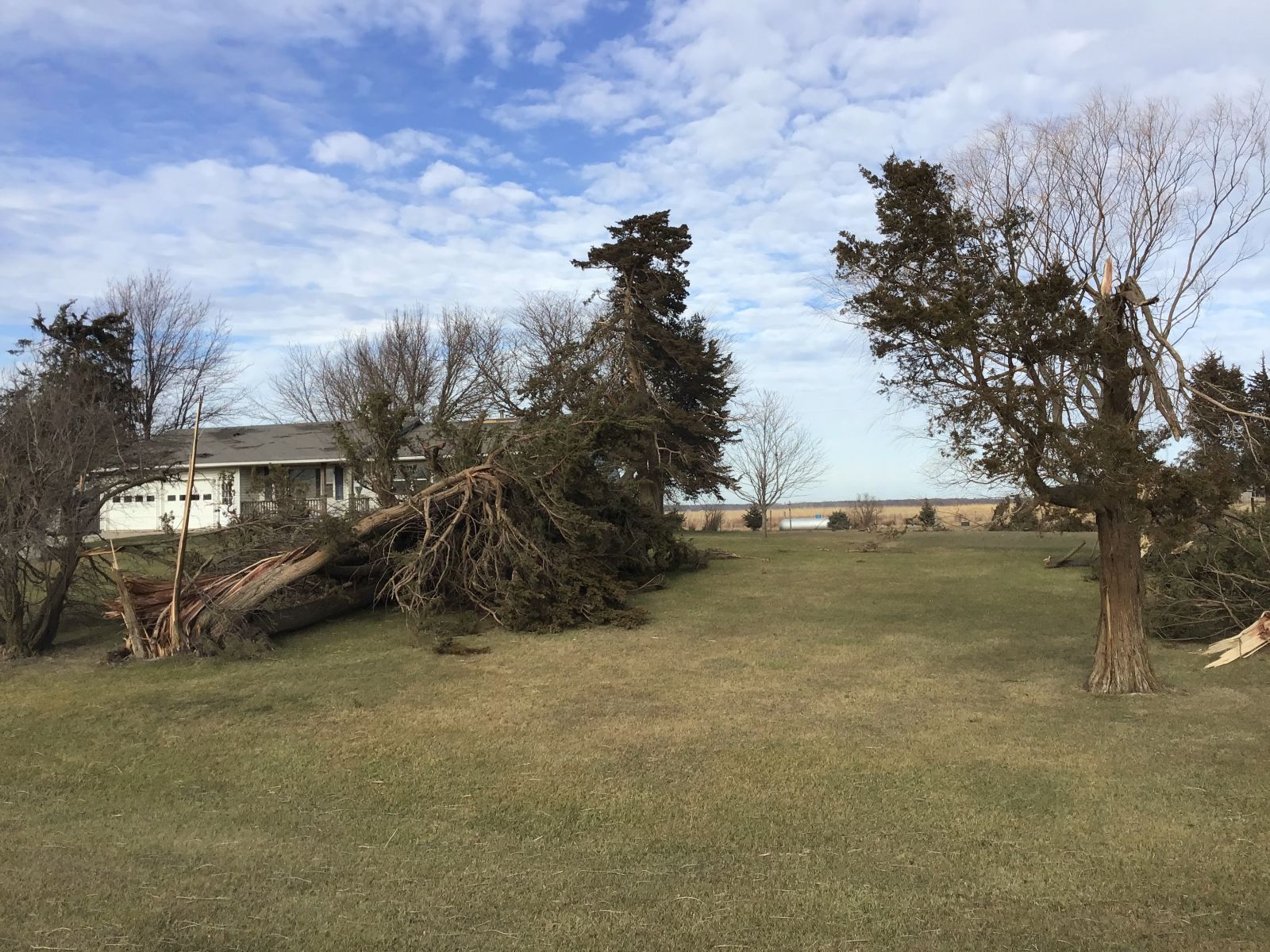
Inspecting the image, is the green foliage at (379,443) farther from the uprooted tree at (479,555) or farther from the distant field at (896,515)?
the distant field at (896,515)

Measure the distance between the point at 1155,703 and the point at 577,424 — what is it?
809 centimetres

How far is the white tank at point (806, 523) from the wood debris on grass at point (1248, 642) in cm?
3007

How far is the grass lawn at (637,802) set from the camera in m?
3.65

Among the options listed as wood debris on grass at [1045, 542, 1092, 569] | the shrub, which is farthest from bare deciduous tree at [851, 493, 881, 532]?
wood debris on grass at [1045, 542, 1092, 569]

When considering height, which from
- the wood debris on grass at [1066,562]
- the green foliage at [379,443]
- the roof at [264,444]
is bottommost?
the wood debris on grass at [1066,562]

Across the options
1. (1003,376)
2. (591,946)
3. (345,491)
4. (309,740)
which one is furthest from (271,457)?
(591,946)

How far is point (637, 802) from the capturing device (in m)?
5.21

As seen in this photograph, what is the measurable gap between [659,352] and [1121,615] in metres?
22.0

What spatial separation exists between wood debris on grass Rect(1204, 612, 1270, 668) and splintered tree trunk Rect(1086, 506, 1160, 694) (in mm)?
1683

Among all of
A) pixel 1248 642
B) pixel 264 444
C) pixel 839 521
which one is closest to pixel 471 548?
pixel 1248 642

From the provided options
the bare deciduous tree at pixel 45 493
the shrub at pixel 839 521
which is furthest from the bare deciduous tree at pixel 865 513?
the bare deciduous tree at pixel 45 493

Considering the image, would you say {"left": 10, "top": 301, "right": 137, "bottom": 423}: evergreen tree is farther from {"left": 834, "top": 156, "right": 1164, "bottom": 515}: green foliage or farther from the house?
{"left": 834, "top": 156, "right": 1164, "bottom": 515}: green foliage

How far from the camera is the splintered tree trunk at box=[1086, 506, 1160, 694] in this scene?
7.60 metres

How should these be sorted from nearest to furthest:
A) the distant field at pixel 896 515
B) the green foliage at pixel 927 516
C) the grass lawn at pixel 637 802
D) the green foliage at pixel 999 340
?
the grass lawn at pixel 637 802 < the green foliage at pixel 999 340 < the green foliage at pixel 927 516 < the distant field at pixel 896 515
